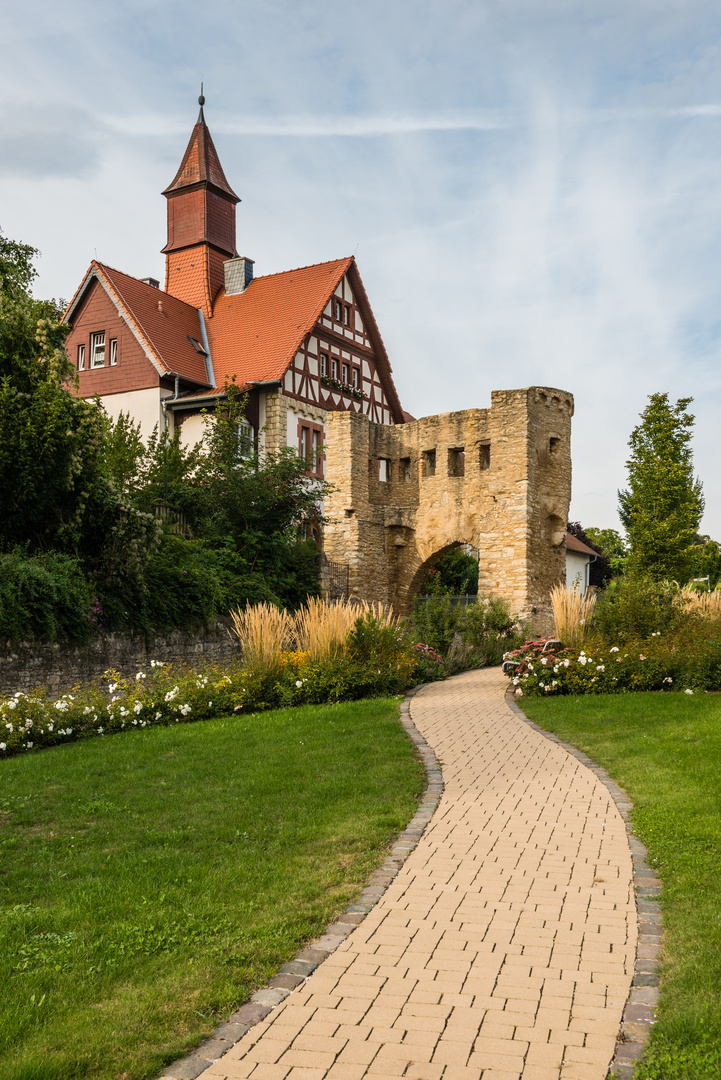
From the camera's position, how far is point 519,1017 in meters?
3.31

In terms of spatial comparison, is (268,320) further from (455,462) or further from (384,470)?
(455,462)

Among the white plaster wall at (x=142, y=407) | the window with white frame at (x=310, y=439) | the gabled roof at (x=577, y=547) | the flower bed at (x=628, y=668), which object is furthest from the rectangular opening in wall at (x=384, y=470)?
the gabled roof at (x=577, y=547)

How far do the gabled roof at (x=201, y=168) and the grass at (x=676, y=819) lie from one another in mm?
24720

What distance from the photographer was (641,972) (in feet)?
12.2

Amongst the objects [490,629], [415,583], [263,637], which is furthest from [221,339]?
[263,637]

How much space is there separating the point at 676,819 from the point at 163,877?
134 inches

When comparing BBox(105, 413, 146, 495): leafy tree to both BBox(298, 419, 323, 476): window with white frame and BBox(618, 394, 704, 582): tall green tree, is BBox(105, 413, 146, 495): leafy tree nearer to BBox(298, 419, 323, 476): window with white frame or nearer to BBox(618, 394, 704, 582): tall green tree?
BBox(298, 419, 323, 476): window with white frame

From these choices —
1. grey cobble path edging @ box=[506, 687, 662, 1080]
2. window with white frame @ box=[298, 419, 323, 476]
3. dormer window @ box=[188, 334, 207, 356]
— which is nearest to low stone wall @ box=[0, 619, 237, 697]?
grey cobble path edging @ box=[506, 687, 662, 1080]

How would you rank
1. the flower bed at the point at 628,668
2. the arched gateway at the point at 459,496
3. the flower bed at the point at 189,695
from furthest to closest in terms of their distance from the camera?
1. the arched gateway at the point at 459,496
2. the flower bed at the point at 628,668
3. the flower bed at the point at 189,695

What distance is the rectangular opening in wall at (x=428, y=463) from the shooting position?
23219 mm

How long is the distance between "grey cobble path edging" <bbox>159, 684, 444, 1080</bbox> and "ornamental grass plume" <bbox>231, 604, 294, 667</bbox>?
6237 mm

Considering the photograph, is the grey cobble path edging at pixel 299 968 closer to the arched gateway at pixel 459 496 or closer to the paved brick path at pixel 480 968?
the paved brick path at pixel 480 968

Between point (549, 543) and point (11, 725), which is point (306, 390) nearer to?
point (549, 543)

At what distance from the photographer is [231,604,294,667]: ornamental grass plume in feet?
40.5
